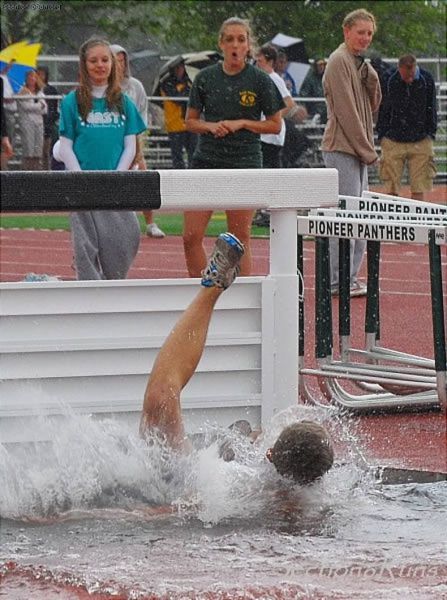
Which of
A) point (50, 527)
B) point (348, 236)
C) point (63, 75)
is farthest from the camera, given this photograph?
point (63, 75)

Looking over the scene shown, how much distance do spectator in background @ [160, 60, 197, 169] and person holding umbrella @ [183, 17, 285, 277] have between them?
32.7 feet

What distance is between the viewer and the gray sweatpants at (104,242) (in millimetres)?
8945

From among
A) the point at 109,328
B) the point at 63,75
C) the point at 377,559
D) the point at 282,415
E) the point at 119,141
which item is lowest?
the point at 377,559

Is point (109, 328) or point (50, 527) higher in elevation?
point (109, 328)

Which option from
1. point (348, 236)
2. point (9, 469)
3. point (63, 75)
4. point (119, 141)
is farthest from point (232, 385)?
point (63, 75)

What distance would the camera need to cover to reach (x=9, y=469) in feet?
17.5

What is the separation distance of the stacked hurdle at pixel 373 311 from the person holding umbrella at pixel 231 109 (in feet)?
7.46

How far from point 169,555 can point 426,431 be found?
2.57 m

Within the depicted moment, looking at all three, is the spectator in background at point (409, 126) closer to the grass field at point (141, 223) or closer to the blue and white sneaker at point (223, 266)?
the grass field at point (141, 223)

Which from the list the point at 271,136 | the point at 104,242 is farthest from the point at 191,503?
the point at 271,136

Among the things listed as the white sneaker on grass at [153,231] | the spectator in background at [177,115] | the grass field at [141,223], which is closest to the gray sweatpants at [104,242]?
the white sneaker on grass at [153,231]

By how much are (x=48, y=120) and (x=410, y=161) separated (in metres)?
8.35

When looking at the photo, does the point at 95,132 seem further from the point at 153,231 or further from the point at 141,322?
the point at 153,231

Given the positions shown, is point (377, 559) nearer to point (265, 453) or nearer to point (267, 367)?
point (265, 453)
